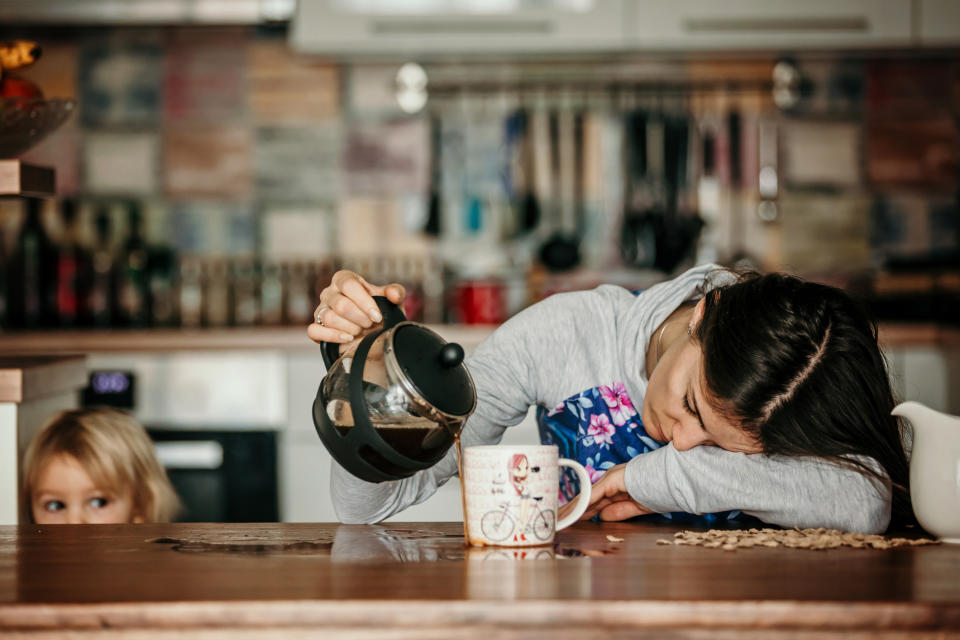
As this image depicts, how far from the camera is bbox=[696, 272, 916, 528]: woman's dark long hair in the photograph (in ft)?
3.68

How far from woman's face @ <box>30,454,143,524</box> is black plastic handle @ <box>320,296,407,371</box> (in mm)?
691

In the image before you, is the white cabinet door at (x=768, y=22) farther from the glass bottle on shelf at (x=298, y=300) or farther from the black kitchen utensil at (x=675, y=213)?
the glass bottle on shelf at (x=298, y=300)

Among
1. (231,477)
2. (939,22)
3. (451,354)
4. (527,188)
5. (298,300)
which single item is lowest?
(231,477)

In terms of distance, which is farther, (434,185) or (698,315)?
(434,185)

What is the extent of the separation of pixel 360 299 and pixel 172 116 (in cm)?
240

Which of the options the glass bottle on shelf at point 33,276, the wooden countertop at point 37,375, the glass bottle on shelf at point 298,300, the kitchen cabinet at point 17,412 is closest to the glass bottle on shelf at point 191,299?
the glass bottle on shelf at point 298,300

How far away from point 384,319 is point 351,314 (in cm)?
5

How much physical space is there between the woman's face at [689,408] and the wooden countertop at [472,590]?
216mm

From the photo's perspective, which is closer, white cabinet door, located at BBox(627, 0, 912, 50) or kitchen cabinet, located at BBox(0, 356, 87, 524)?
kitchen cabinet, located at BBox(0, 356, 87, 524)

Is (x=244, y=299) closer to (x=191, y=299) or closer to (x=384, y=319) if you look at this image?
(x=191, y=299)

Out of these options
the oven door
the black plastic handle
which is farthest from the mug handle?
the oven door

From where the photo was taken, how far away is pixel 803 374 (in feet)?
3.71

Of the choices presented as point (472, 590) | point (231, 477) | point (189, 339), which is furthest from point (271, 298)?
point (472, 590)

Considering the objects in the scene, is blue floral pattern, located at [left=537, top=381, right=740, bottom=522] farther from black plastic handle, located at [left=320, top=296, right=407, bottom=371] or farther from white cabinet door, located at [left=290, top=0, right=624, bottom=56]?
white cabinet door, located at [left=290, top=0, right=624, bottom=56]
